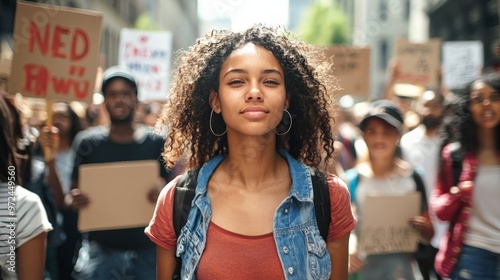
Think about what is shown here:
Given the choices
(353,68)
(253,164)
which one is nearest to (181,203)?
(253,164)

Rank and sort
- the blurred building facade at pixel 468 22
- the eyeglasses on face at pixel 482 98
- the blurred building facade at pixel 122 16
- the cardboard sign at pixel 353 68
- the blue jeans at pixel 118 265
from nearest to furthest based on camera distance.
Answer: the eyeglasses on face at pixel 482 98 → the blue jeans at pixel 118 265 → the cardboard sign at pixel 353 68 → the blurred building facade at pixel 468 22 → the blurred building facade at pixel 122 16

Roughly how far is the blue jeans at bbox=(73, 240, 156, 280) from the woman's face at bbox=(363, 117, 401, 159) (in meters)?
1.47

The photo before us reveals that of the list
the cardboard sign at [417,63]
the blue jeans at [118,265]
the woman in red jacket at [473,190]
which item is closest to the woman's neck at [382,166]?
the woman in red jacket at [473,190]

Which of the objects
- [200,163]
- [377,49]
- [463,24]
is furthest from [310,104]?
[377,49]

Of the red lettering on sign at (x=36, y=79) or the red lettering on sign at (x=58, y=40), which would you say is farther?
the red lettering on sign at (x=58, y=40)

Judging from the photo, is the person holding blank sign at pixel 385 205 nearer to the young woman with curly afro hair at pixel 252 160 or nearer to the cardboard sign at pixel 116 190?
the cardboard sign at pixel 116 190

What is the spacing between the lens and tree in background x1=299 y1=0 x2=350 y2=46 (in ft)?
188

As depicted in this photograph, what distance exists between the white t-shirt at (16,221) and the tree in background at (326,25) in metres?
53.7

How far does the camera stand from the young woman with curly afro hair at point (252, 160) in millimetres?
2238

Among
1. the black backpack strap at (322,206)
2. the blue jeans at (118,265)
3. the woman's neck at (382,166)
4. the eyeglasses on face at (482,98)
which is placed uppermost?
the eyeglasses on face at (482,98)

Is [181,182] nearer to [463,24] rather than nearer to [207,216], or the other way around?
[207,216]

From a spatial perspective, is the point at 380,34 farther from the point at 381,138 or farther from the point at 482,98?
the point at 482,98

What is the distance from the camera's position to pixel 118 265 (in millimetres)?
3934

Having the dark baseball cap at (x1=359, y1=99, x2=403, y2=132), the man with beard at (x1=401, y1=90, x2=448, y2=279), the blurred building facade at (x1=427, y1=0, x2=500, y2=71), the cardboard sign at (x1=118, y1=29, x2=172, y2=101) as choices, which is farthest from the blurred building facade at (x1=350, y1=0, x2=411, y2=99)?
the dark baseball cap at (x1=359, y1=99, x2=403, y2=132)
